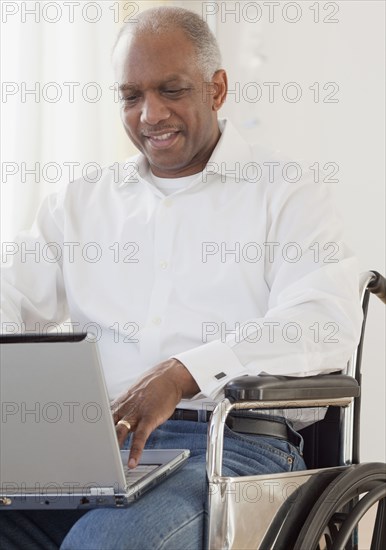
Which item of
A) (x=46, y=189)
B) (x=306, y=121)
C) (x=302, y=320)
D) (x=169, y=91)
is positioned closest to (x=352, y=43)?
(x=306, y=121)

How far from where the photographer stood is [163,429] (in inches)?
65.6

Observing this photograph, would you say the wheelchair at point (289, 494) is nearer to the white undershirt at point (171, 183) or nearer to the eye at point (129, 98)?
the white undershirt at point (171, 183)

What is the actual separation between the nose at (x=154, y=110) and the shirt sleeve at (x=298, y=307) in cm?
26

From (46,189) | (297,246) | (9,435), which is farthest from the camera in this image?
(46,189)

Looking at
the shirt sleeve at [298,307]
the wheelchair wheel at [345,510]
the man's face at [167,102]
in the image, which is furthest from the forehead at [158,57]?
the wheelchair wheel at [345,510]

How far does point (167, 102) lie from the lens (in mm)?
1883

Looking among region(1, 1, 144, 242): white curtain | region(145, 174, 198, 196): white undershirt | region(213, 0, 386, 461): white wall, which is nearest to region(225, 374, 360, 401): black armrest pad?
region(145, 174, 198, 196): white undershirt

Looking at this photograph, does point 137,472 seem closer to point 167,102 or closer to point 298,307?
point 298,307

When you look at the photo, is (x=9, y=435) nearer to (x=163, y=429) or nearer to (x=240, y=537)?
(x=240, y=537)

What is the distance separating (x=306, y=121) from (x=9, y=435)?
2326 millimetres

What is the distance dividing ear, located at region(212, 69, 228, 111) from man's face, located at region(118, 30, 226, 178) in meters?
0.03

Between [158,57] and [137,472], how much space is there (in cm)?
87

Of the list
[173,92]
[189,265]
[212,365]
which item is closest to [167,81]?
[173,92]

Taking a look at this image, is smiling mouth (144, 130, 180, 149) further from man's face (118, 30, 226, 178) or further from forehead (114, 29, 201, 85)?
forehead (114, 29, 201, 85)
